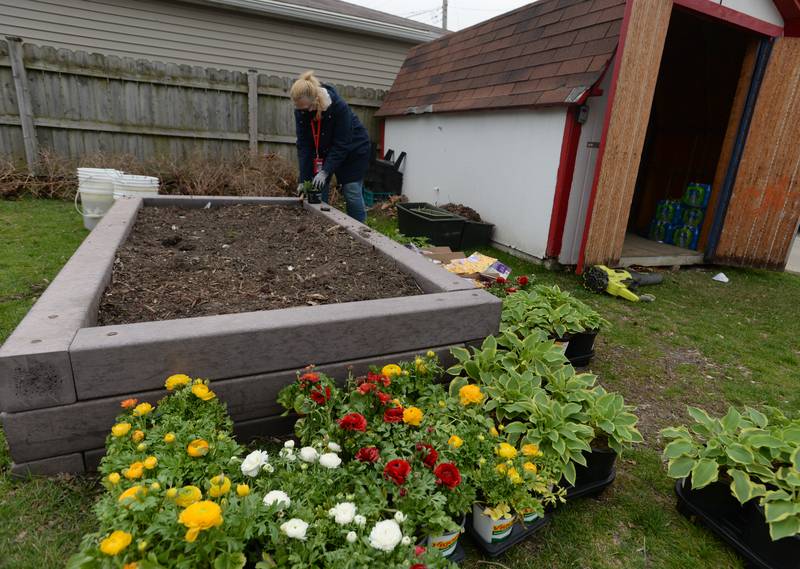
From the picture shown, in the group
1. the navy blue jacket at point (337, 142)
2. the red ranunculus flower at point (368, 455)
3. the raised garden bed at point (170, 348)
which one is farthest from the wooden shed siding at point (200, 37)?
the red ranunculus flower at point (368, 455)

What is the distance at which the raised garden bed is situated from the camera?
4.99 ft

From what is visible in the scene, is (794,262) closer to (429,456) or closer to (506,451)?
(506,451)

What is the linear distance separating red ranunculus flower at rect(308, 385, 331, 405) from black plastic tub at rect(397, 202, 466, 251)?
3711mm

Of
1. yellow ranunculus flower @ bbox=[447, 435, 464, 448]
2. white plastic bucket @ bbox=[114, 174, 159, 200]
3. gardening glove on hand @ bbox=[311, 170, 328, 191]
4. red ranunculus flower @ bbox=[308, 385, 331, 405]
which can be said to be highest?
gardening glove on hand @ bbox=[311, 170, 328, 191]

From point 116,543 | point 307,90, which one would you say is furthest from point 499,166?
point 116,543

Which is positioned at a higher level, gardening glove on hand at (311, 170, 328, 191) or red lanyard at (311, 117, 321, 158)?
red lanyard at (311, 117, 321, 158)

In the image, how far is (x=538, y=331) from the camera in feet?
8.12

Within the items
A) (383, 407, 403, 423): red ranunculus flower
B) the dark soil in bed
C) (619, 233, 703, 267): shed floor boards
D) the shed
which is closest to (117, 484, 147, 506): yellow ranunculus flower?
(383, 407, 403, 423): red ranunculus flower

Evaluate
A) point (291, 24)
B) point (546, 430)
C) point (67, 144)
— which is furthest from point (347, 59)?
point (546, 430)

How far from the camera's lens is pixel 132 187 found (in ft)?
15.7

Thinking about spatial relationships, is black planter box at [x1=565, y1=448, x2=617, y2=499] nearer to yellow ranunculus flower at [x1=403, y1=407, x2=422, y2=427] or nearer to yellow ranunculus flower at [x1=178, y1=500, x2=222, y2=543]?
yellow ranunculus flower at [x1=403, y1=407, x2=422, y2=427]

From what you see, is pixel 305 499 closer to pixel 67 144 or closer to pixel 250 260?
pixel 250 260

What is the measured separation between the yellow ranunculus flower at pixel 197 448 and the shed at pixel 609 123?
432 centimetres

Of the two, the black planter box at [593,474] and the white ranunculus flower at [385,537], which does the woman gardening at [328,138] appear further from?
the white ranunculus flower at [385,537]
